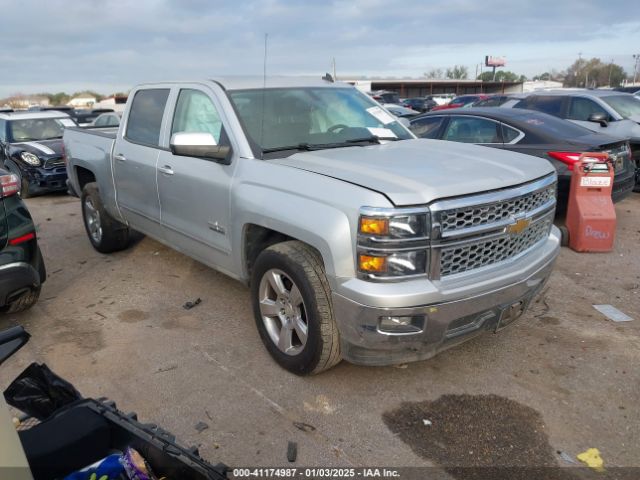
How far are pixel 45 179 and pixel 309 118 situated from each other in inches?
315

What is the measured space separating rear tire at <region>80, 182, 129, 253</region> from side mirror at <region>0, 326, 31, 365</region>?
175 inches

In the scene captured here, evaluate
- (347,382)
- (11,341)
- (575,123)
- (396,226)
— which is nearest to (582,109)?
(575,123)

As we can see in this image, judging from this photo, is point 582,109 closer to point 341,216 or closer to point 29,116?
point 341,216

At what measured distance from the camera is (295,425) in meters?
3.02

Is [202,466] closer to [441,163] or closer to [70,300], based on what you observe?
[441,163]

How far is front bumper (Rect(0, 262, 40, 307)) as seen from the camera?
381 centimetres

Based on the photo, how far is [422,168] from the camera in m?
3.16

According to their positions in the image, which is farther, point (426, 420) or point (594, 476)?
point (426, 420)

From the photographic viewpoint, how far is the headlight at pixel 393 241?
2.71 m

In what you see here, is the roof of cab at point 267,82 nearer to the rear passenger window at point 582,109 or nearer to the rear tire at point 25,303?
the rear tire at point 25,303

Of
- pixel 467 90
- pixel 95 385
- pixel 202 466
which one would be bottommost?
pixel 95 385

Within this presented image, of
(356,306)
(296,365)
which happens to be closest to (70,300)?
(296,365)

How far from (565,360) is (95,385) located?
10.5 ft

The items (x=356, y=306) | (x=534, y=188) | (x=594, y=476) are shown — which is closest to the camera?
(x=594, y=476)
